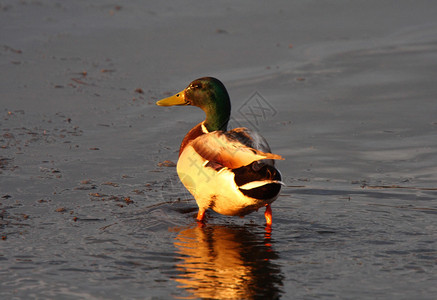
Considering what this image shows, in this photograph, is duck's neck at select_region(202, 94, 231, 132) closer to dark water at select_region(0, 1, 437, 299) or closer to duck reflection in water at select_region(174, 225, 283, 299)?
dark water at select_region(0, 1, 437, 299)

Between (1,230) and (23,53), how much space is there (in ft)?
17.1

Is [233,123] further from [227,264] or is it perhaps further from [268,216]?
[227,264]

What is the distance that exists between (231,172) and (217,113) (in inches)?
45.0

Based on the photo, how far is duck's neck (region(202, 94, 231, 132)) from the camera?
6566 millimetres

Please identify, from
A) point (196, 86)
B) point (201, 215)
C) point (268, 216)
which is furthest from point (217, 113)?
point (268, 216)

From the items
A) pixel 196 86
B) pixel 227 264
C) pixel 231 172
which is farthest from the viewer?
pixel 196 86

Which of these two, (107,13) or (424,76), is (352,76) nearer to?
(424,76)

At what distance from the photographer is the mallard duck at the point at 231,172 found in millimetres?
5406

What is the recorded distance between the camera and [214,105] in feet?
21.5

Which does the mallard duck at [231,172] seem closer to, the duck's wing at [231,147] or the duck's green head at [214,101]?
the duck's wing at [231,147]

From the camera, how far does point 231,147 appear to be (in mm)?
5609

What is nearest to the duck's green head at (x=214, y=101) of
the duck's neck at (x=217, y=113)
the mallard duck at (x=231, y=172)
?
the duck's neck at (x=217, y=113)

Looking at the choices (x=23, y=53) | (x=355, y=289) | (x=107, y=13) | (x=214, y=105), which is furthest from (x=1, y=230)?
(x=107, y=13)

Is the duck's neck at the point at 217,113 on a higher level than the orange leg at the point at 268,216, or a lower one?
higher
